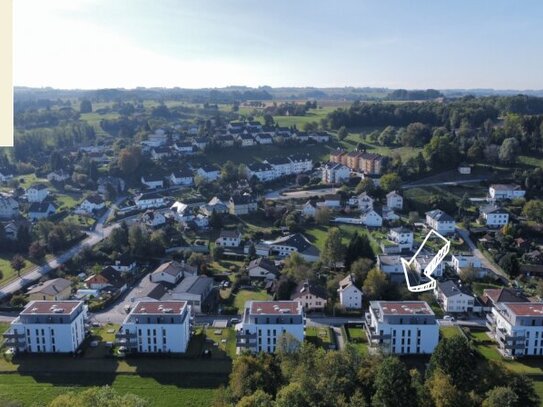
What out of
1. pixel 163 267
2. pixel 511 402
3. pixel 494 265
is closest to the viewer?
pixel 511 402

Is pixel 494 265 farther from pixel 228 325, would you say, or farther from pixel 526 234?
pixel 228 325

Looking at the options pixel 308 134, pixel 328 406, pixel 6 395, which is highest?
pixel 308 134

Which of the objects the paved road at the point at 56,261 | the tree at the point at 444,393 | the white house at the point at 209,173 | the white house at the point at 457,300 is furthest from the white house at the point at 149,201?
the tree at the point at 444,393

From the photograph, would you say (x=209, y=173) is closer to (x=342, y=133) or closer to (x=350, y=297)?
(x=342, y=133)

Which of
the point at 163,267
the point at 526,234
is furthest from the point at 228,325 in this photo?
the point at 526,234

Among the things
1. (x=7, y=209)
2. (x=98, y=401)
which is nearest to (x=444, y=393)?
(x=98, y=401)
